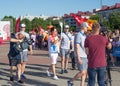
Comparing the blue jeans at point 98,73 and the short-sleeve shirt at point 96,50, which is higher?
the short-sleeve shirt at point 96,50

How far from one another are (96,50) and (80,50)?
1.34m

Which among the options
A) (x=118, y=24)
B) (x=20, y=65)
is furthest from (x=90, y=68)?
(x=118, y=24)

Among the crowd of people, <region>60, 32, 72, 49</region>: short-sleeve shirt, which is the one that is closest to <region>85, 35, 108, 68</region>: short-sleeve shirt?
the crowd of people

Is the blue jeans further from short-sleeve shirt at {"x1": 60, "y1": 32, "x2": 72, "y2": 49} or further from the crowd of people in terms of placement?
short-sleeve shirt at {"x1": 60, "y1": 32, "x2": 72, "y2": 49}

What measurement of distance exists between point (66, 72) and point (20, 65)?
240 centimetres

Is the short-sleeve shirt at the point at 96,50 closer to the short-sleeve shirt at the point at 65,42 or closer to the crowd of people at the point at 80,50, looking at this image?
the crowd of people at the point at 80,50

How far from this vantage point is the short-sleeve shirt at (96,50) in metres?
7.69

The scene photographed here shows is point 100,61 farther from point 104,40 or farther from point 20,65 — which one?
point 20,65

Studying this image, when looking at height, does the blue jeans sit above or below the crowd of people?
below

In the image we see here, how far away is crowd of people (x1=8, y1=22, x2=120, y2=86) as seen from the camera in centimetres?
773

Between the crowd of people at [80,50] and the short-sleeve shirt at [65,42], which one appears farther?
the short-sleeve shirt at [65,42]

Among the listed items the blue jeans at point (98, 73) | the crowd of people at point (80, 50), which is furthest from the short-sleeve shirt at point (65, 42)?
the blue jeans at point (98, 73)

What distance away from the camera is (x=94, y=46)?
7734mm

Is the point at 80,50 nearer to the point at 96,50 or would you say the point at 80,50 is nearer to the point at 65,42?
the point at 96,50
